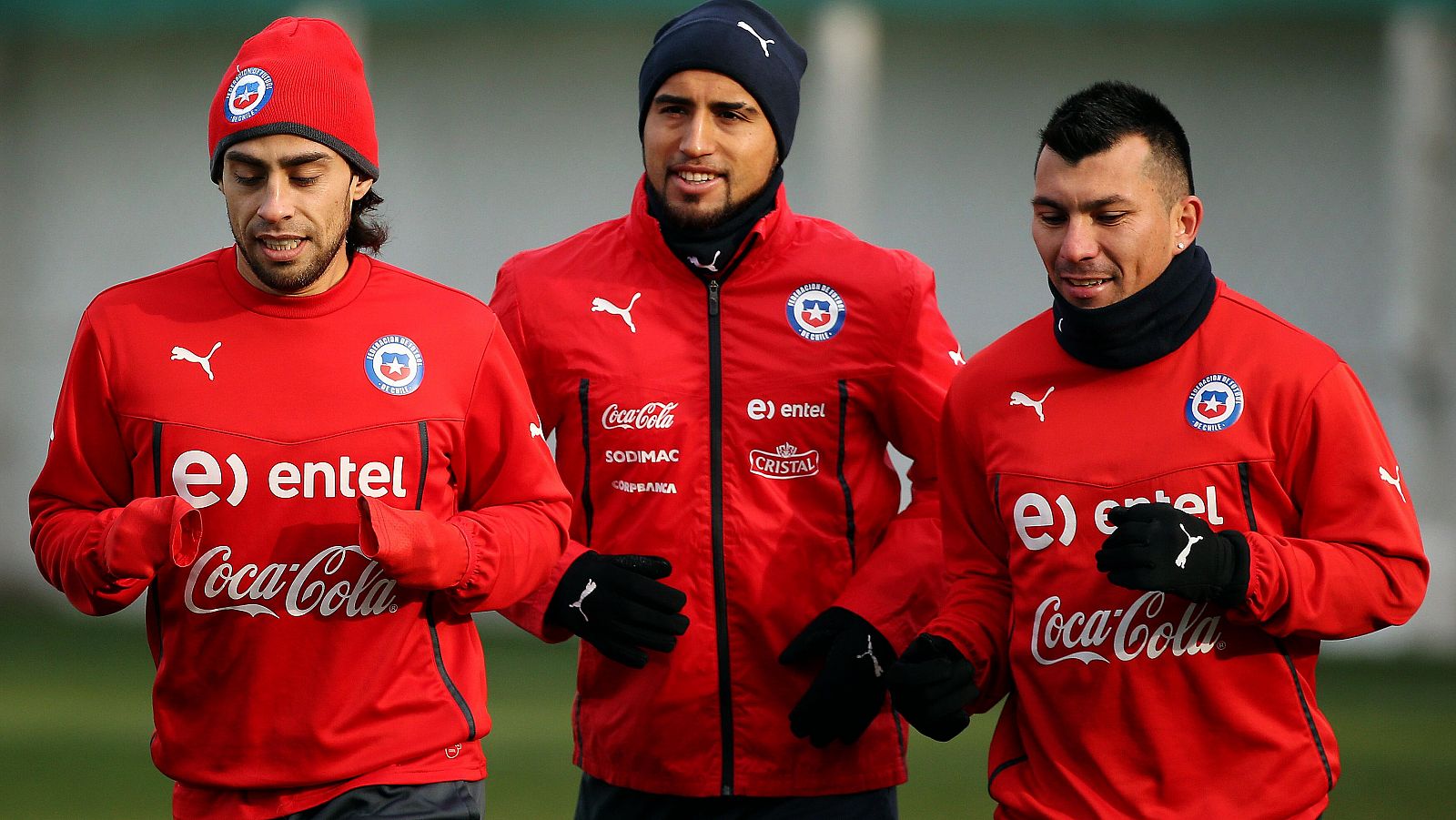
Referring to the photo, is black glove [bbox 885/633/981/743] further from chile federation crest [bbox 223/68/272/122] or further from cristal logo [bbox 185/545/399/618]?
chile federation crest [bbox 223/68/272/122]

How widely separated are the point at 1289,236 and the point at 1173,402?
31.4 ft

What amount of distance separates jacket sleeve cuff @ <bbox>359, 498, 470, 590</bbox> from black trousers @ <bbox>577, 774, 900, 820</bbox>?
2.88 feet

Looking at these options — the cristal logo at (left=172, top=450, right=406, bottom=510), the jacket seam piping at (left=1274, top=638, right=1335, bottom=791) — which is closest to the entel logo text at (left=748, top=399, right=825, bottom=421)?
the cristal logo at (left=172, top=450, right=406, bottom=510)

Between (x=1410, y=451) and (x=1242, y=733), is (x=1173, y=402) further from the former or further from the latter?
(x=1410, y=451)

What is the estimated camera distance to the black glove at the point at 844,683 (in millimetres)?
3988

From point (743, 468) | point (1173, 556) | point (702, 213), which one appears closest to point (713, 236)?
point (702, 213)

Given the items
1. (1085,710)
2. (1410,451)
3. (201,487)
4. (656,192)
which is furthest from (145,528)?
(1410,451)

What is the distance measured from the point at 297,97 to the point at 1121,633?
1916 mm

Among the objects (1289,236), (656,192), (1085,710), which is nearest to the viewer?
(1085,710)

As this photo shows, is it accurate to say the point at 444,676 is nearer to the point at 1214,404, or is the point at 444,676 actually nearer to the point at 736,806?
the point at 736,806

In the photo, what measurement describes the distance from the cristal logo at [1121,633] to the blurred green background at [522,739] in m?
3.64

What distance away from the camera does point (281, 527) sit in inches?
143

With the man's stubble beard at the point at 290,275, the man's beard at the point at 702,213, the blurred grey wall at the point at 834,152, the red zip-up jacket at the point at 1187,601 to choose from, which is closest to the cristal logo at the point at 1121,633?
the red zip-up jacket at the point at 1187,601

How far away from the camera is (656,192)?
426cm
